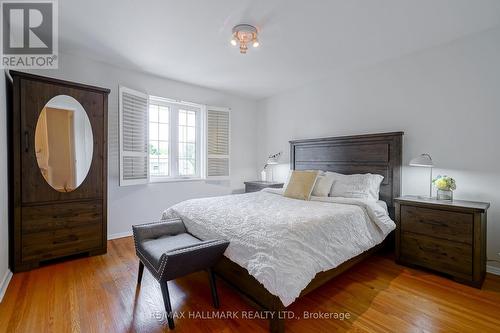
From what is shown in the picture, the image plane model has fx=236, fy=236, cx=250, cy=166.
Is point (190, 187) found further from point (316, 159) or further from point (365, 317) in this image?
point (365, 317)

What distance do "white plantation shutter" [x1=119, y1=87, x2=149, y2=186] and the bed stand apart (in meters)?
1.13

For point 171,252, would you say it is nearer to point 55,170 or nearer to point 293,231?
point 293,231

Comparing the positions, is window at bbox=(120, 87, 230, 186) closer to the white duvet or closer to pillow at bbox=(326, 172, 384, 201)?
the white duvet

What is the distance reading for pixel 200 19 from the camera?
2229 mm

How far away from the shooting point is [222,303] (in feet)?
6.26

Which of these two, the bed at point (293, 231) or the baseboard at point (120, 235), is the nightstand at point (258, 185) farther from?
the baseboard at point (120, 235)

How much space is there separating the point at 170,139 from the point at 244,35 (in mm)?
2238

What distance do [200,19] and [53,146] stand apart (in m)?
2.05

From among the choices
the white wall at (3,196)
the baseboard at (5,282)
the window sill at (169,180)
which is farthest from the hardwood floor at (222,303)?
the window sill at (169,180)

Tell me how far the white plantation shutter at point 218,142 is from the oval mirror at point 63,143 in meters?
1.96

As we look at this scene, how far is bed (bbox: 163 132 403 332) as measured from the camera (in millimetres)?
1571

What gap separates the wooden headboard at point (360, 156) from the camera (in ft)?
9.83

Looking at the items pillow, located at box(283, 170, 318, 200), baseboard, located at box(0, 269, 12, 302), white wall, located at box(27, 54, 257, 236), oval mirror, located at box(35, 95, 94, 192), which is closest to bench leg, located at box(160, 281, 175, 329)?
baseboard, located at box(0, 269, 12, 302)

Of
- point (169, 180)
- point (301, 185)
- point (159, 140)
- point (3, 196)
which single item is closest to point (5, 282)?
point (3, 196)
